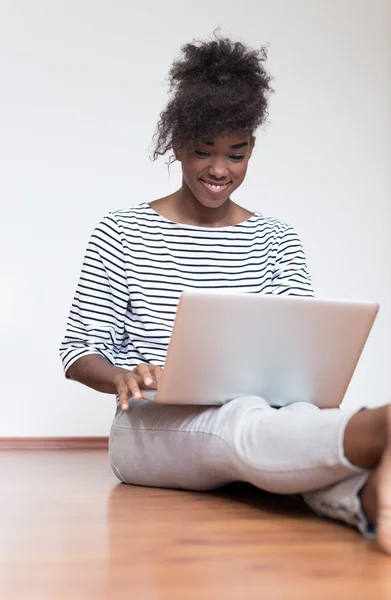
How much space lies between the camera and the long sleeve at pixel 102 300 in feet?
6.93

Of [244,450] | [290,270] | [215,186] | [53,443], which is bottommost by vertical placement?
[53,443]

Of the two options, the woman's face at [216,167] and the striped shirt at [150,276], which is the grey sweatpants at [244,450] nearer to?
the striped shirt at [150,276]

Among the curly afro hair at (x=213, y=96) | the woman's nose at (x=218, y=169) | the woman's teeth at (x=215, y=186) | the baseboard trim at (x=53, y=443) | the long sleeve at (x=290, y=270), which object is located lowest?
the baseboard trim at (x=53, y=443)

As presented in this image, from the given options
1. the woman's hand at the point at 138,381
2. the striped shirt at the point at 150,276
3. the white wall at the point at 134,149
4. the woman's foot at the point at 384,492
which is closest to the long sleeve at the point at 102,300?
the striped shirt at the point at 150,276

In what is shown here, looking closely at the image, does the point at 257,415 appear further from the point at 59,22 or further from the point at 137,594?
the point at 59,22

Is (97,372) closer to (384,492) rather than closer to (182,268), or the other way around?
(182,268)

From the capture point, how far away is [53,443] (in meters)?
3.38

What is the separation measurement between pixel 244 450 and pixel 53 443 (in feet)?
6.22

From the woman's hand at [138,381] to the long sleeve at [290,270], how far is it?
0.54 metres

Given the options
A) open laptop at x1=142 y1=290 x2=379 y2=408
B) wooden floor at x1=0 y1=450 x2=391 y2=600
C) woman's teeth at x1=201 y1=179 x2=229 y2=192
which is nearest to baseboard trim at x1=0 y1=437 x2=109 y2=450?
wooden floor at x1=0 y1=450 x2=391 y2=600

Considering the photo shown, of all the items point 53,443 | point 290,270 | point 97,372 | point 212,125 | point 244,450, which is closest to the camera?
point 244,450

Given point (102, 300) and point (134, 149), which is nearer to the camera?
point (102, 300)

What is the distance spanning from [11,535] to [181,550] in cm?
31

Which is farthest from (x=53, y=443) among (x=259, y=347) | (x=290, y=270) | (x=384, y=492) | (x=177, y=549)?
(x=384, y=492)
